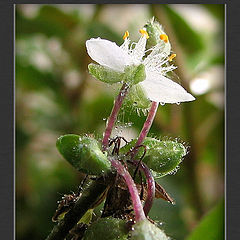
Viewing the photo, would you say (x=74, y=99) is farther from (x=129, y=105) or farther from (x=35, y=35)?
(x=129, y=105)

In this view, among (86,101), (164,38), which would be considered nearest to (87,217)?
(164,38)

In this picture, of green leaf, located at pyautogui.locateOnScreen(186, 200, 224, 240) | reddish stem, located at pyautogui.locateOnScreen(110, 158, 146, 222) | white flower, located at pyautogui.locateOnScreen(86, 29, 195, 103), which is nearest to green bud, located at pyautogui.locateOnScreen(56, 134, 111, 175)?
reddish stem, located at pyautogui.locateOnScreen(110, 158, 146, 222)

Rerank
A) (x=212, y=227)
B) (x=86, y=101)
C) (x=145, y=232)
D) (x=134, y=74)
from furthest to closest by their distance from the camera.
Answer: (x=86, y=101), (x=212, y=227), (x=134, y=74), (x=145, y=232)

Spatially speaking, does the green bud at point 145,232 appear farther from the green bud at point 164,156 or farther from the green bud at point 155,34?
the green bud at point 155,34

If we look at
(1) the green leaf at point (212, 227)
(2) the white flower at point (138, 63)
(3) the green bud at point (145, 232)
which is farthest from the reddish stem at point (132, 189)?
(1) the green leaf at point (212, 227)

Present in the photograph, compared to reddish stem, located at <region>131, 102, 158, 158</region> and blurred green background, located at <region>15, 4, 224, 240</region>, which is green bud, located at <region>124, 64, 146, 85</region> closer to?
reddish stem, located at <region>131, 102, 158, 158</region>

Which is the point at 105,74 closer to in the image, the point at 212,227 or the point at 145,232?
the point at 145,232
